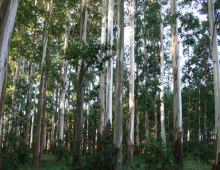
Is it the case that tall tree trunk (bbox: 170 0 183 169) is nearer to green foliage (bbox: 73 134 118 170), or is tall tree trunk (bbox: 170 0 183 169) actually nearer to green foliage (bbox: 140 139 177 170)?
green foliage (bbox: 140 139 177 170)

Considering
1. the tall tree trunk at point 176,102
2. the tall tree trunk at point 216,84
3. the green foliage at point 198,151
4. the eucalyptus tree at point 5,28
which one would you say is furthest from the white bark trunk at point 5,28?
the green foliage at point 198,151

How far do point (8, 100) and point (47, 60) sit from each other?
574cm

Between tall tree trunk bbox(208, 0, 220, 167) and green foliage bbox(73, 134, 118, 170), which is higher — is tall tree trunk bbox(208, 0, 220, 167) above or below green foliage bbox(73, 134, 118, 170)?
above

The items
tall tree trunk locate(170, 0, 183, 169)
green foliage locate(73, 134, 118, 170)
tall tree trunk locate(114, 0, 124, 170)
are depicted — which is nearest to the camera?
green foliage locate(73, 134, 118, 170)

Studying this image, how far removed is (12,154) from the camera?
10.6 meters

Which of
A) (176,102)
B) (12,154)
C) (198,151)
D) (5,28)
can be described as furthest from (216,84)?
(198,151)

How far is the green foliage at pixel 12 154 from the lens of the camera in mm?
9602

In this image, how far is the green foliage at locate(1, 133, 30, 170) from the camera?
31.5ft

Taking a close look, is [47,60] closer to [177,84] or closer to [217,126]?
[177,84]

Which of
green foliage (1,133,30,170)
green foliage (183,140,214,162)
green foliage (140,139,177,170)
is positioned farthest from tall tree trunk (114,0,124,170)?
green foliage (183,140,214,162)

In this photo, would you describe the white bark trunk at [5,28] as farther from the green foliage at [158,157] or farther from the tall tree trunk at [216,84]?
the tall tree trunk at [216,84]

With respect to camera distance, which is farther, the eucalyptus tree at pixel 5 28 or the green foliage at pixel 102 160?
the green foliage at pixel 102 160

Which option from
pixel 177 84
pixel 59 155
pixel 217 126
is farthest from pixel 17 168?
pixel 217 126

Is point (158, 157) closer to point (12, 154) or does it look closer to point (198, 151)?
point (12, 154)
